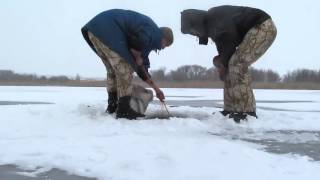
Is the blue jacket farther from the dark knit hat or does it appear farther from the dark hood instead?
the dark hood

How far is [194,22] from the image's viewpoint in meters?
5.65

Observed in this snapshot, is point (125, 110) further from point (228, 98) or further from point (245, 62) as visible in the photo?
point (245, 62)

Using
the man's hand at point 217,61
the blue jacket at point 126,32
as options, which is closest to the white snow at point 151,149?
the man's hand at point 217,61

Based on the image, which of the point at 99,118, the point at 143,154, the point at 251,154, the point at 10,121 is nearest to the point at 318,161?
the point at 251,154

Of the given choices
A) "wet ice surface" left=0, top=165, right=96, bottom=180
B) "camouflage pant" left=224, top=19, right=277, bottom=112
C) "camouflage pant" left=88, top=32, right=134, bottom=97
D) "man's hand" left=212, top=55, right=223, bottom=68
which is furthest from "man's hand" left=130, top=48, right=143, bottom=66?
"wet ice surface" left=0, top=165, right=96, bottom=180

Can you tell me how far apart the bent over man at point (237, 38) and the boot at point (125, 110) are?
1.08 meters

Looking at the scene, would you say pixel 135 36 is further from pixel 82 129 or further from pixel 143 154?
pixel 143 154

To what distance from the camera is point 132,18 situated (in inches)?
218

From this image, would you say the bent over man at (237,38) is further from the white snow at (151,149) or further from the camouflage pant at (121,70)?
the camouflage pant at (121,70)

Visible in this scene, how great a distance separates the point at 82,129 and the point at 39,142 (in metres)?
0.81

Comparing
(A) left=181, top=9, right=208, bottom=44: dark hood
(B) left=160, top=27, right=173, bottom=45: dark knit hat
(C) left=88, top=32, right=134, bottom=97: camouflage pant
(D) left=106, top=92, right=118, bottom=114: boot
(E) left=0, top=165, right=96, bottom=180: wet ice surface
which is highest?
(A) left=181, top=9, right=208, bottom=44: dark hood

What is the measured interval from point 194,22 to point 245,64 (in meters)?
0.77

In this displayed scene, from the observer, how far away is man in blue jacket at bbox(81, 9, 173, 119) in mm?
5449

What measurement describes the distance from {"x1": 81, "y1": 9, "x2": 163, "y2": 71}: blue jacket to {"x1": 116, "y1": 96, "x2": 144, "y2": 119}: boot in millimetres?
379
